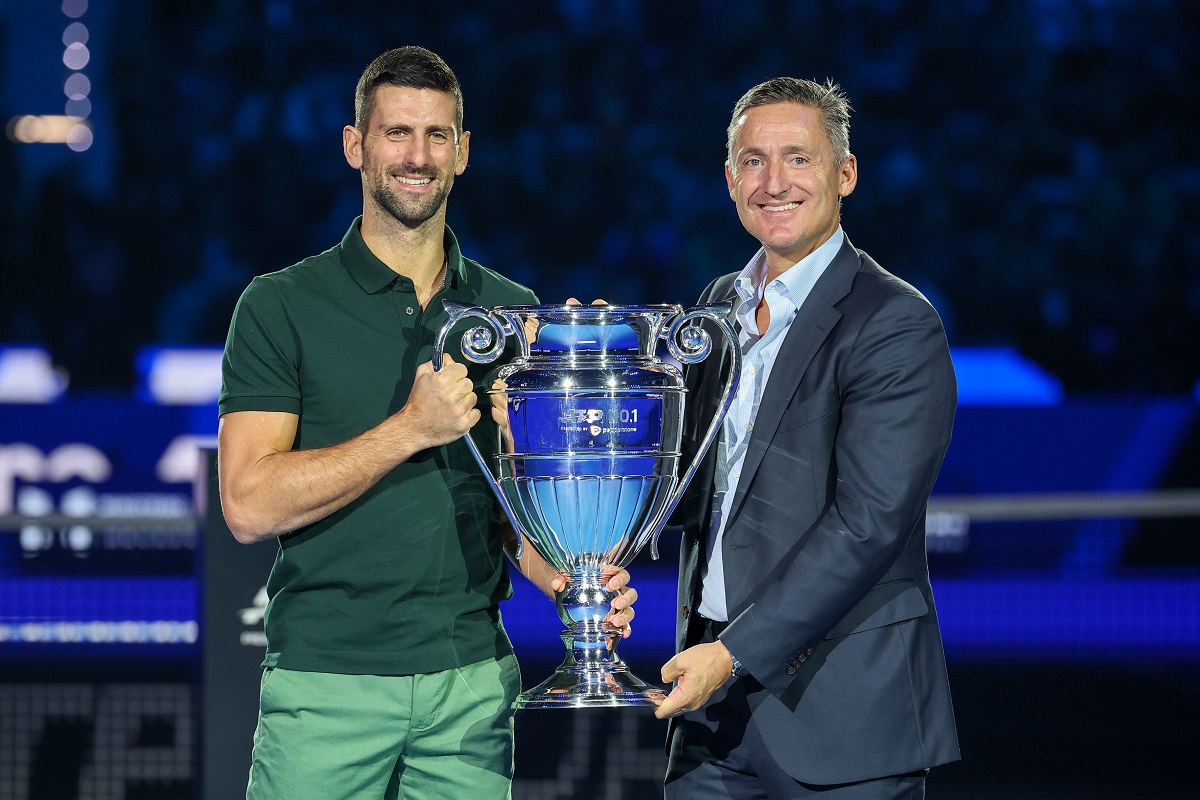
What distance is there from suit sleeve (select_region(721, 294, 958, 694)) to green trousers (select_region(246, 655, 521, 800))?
1.37 feet

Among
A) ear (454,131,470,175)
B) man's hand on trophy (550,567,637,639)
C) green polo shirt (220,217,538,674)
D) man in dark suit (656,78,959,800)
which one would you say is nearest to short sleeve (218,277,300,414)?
green polo shirt (220,217,538,674)

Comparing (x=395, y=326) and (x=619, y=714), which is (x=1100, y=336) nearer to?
(x=619, y=714)

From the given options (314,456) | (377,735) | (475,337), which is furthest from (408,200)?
(377,735)

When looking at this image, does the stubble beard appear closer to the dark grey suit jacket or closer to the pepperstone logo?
the dark grey suit jacket

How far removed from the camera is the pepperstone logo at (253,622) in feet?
8.50

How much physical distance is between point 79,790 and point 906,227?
504cm

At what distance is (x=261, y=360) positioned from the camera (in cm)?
182

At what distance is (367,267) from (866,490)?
0.78m

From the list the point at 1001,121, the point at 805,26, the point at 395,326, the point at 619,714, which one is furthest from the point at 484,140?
the point at 395,326

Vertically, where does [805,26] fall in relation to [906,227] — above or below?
above

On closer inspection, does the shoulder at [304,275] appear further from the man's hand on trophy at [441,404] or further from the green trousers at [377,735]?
the green trousers at [377,735]

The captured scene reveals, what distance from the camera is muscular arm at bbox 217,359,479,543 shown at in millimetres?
1671

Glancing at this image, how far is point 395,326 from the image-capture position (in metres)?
1.88

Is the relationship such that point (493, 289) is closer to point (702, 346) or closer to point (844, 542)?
point (702, 346)
